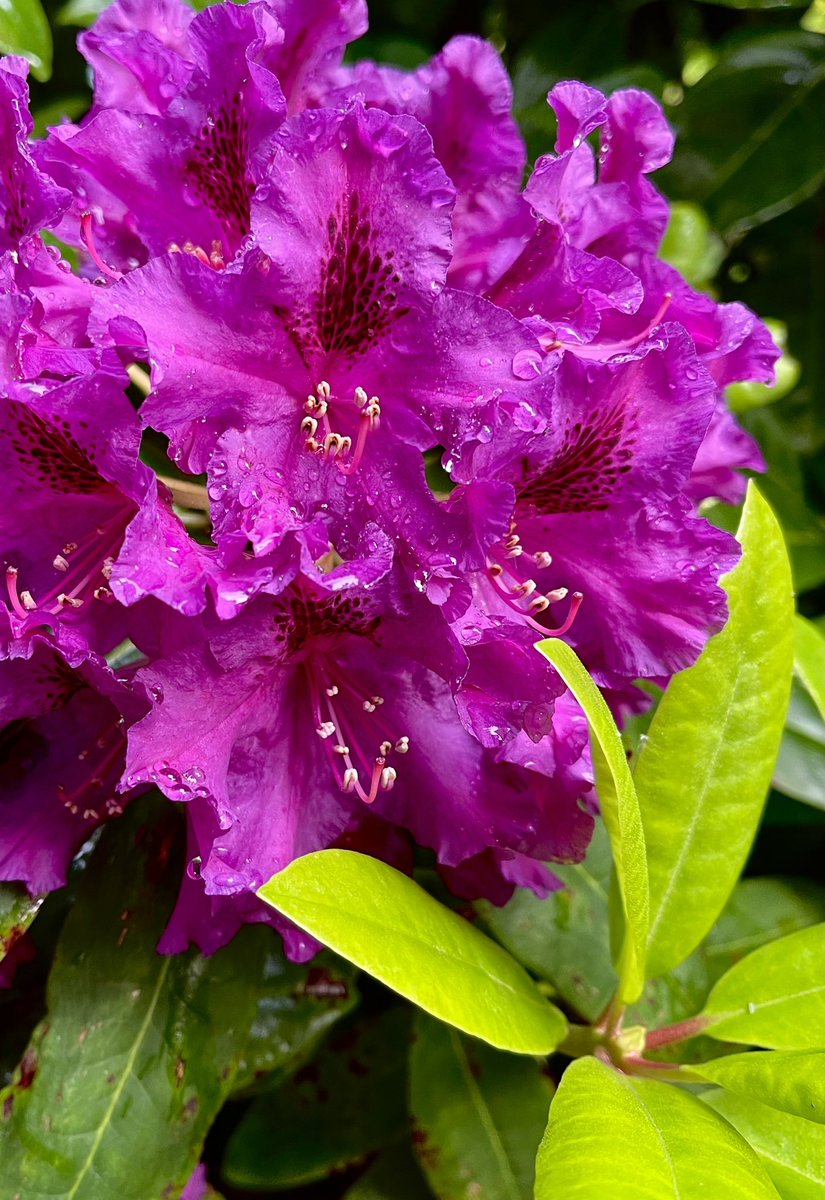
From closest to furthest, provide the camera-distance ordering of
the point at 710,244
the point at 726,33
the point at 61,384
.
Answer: the point at 61,384 < the point at 710,244 < the point at 726,33

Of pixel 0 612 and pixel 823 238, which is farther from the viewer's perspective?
pixel 823 238

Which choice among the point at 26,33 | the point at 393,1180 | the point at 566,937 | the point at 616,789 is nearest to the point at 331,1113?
the point at 393,1180

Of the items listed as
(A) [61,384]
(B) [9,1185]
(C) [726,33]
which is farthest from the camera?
(C) [726,33]

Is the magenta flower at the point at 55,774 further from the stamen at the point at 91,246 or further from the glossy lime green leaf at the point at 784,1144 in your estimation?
the glossy lime green leaf at the point at 784,1144

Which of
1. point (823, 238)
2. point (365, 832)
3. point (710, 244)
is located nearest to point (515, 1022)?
point (365, 832)

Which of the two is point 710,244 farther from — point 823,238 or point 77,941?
point 77,941

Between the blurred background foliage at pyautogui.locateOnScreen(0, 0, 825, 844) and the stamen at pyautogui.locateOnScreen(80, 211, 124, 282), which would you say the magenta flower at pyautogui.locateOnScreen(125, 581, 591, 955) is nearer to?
the stamen at pyautogui.locateOnScreen(80, 211, 124, 282)
